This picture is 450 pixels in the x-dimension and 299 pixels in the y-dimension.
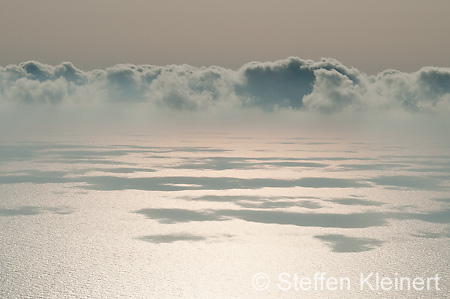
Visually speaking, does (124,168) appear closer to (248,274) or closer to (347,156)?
(347,156)

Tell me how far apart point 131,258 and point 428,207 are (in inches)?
481

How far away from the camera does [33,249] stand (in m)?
12.9

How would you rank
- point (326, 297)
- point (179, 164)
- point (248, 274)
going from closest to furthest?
point (326, 297) < point (248, 274) < point (179, 164)

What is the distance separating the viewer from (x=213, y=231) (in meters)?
15.2

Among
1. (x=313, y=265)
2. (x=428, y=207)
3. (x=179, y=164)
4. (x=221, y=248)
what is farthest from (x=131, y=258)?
(x=179, y=164)

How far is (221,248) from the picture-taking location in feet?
43.3

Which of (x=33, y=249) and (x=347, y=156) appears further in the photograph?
(x=347, y=156)

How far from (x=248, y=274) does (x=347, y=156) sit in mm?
32582

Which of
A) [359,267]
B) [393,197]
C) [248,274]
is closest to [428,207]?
[393,197]

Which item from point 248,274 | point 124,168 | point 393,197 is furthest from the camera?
point 124,168

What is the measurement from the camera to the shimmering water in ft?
34.3

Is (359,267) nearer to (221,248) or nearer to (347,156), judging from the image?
(221,248)

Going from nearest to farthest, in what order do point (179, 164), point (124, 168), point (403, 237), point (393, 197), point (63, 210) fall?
point (403, 237)
point (63, 210)
point (393, 197)
point (124, 168)
point (179, 164)

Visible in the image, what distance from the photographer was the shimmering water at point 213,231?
1047 centimetres
